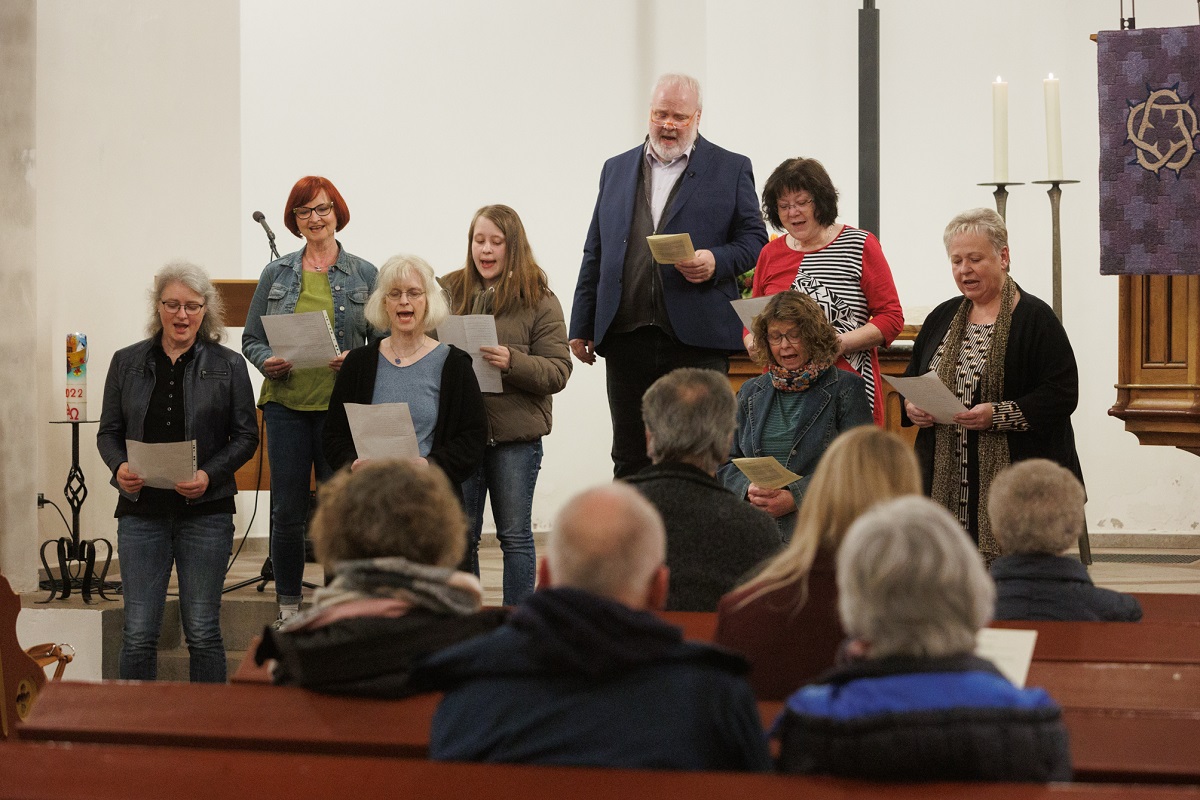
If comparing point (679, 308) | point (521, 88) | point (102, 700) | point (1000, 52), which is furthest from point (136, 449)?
point (1000, 52)

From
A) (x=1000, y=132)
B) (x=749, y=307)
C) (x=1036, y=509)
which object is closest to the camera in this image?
(x=1036, y=509)

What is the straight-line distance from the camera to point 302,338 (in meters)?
4.61

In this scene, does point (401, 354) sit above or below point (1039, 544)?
above

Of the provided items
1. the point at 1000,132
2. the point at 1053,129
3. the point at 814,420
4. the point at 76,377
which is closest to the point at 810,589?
the point at 814,420

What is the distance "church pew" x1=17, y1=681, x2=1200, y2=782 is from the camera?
1.92m

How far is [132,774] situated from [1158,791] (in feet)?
4.07

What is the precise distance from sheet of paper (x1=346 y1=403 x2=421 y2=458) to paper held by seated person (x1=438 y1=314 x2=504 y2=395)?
453 millimetres

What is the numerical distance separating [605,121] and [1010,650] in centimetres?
624

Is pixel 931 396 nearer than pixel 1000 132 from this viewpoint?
Yes

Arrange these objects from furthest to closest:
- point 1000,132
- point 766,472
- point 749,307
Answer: point 1000,132 → point 749,307 → point 766,472

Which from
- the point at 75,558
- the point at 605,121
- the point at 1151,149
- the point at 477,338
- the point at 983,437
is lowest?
the point at 75,558

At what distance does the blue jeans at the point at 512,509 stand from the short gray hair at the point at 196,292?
36.8 inches

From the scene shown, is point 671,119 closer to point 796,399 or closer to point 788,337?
point 788,337

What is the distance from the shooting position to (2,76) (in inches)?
230
